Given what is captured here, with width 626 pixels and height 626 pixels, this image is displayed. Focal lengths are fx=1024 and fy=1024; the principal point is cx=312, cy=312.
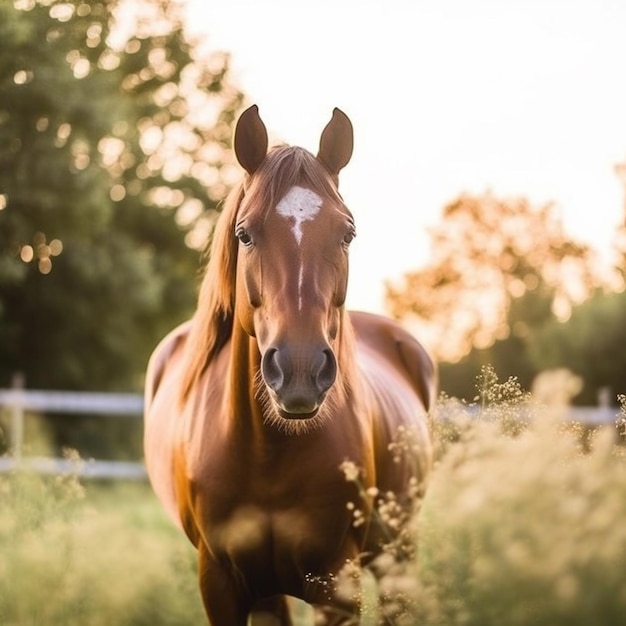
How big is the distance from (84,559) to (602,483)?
2978 mm

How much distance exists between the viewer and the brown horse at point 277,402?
3.05m

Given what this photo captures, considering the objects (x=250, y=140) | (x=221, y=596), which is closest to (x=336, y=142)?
(x=250, y=140)

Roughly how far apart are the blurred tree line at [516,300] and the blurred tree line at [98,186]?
5.73 meters

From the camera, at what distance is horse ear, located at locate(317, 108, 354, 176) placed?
3.59 meters

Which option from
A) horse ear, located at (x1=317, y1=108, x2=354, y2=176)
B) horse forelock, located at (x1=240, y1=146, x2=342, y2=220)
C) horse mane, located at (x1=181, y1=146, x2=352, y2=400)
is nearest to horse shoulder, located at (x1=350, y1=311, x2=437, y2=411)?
horse mane, located at (x1=181, y1=146, x2=352, y2=400)

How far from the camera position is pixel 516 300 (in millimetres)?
19516

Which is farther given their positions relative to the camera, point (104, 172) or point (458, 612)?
point (104, 172)

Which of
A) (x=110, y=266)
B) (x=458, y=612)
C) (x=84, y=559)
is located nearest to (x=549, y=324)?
(x=110, y=266)

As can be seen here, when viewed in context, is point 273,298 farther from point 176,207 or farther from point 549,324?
point 176,207

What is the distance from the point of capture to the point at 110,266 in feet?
65.9

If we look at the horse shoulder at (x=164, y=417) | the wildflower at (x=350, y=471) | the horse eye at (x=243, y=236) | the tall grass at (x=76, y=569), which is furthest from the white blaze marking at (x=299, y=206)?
the tall grass at (x=76, y=569)

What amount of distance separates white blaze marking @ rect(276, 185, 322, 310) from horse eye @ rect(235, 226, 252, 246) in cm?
14

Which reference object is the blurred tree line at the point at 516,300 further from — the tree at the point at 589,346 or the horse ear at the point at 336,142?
the horse ear at the point at 336,142

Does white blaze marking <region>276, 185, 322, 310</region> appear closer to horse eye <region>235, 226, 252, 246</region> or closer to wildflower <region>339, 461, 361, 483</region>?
horse eye <region>235, 226, 252, 246</region>
